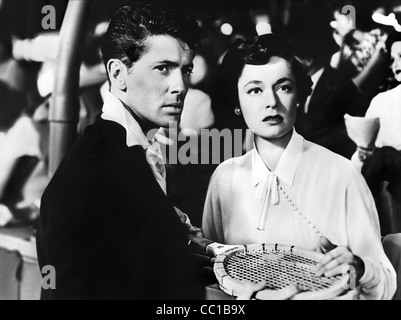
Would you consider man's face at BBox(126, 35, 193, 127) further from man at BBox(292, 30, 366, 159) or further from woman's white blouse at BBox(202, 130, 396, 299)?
man at BBox(292, 30, 366, 159)

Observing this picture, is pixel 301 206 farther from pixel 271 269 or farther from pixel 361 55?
pixel 361 55

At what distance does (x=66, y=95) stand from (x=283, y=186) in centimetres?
87

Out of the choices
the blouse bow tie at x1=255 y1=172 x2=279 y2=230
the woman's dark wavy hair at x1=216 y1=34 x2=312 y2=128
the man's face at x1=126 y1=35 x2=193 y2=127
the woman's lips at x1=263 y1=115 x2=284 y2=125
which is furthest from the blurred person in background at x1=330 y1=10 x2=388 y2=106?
the man's face at x1=126 y1=35 x2=193 y2=127

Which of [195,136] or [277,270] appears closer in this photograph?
[277,270]

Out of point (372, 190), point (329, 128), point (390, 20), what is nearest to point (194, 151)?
point (329, 128)

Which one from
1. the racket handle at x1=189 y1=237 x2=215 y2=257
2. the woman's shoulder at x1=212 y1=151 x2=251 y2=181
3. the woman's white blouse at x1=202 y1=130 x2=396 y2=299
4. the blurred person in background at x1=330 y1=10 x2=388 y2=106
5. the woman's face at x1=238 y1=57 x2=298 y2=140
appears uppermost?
the blurred person in background at x1=330 y1=10 x2=388 y2=106

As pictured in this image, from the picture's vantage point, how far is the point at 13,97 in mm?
1949

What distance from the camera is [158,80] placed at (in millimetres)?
1910

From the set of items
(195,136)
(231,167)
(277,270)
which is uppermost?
(195,136)

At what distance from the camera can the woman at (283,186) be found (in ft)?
6.16

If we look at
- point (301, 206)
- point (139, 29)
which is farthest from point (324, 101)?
point (139, 29)

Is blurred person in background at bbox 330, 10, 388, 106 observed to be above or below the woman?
above

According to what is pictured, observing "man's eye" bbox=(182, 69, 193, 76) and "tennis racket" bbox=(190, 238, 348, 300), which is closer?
"tennis racket" bbox=(190, 238, 348, 300)

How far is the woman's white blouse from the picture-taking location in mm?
1878
